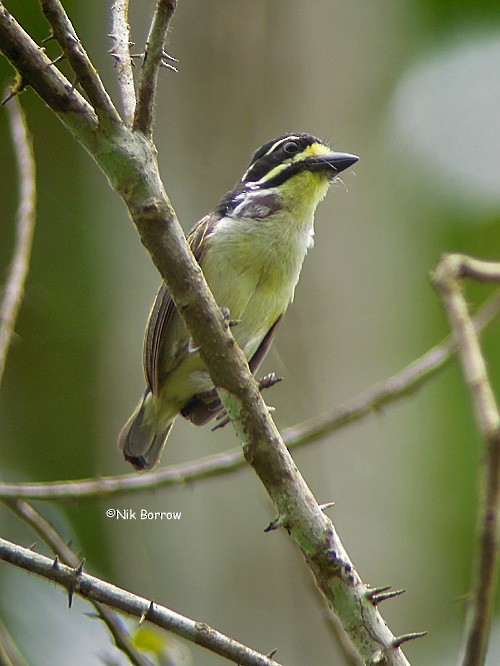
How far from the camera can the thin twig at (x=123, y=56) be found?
2.56m

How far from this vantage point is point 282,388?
625 cm

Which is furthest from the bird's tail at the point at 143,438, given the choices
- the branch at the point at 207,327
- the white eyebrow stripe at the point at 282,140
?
the branch at the point at 207,327

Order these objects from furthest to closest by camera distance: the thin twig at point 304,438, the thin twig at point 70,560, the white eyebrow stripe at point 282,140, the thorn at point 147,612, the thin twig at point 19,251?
the white eyebrow stripe at point 282,140 → the thin twig at point 19,251 → the thin twig at point 304,438 → the thin twig at point 70,560 → the thorn at point 147,612

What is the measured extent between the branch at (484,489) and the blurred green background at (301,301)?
371 centimetres

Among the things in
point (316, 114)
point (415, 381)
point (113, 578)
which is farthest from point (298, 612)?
point (316, 114)

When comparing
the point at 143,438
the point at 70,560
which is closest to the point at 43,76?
the point at 70,560

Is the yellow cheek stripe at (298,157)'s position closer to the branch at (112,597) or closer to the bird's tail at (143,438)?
the bird's tail at (143,438)

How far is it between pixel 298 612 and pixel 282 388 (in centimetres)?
145

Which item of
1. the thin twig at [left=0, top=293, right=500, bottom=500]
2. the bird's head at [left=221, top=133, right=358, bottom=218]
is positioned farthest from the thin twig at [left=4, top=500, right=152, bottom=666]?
the bird's head at [left=221, top=133, right=358, bottom=218]

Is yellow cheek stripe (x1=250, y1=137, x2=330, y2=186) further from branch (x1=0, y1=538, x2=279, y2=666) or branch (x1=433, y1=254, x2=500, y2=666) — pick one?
branch (x1=0, y1=538, x2=279, y2=666)

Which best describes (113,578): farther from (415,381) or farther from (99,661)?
(415,381)

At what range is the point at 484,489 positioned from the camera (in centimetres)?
149

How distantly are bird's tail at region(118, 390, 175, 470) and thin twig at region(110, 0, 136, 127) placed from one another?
1759 millimetres

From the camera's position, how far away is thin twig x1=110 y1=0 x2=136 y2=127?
2.56 m
